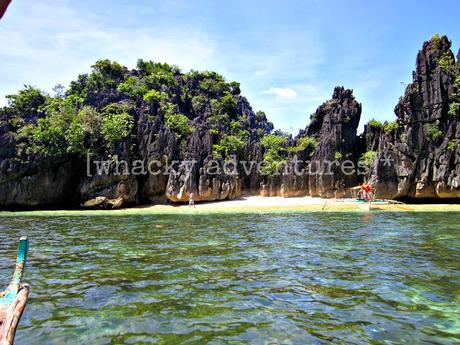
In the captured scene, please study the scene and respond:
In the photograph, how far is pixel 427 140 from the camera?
3866 centimetres

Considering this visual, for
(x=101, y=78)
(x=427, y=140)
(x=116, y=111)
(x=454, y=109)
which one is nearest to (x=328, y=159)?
(x=427, y=140)

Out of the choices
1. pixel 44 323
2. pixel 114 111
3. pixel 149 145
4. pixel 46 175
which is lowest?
pixel 44 323

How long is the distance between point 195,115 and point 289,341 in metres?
49.9

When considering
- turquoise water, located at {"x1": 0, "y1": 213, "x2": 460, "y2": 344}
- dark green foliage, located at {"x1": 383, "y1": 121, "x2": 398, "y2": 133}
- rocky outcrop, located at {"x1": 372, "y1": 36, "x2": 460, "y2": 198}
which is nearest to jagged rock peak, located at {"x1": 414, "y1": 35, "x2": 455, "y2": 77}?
rocky outcrop, located at {"x1": 372, "y1": 36, "x2": 460, "y2": 198}

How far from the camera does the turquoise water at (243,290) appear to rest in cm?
644

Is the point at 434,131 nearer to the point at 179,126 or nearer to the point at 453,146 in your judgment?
the point at 453,146

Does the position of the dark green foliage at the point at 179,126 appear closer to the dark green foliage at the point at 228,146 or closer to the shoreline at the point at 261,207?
the dark green foliage at the point at 228,146

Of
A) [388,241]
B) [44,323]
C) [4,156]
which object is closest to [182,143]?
[4,156]

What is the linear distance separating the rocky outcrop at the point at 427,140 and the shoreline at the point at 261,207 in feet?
11.7

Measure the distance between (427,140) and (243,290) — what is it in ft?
121

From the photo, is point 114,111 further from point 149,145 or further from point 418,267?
point 418,267

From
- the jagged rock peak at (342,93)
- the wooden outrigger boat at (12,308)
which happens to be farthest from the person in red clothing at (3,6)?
the jagged rock peak at (342,93)

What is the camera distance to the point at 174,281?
9750mm

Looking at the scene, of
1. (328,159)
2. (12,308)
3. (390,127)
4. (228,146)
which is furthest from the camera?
(228,146)
